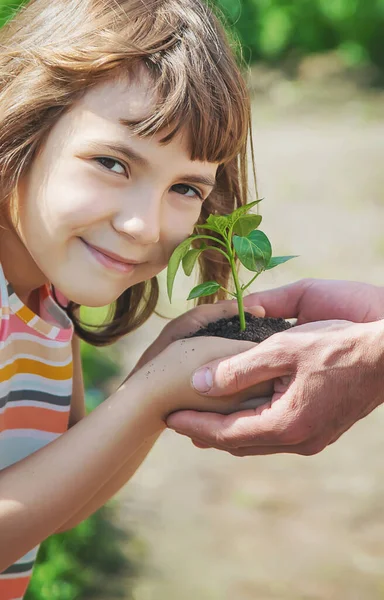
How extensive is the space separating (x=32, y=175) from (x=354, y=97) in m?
6.98

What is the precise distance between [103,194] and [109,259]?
0.15 metres

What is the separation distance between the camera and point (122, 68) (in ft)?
5.90

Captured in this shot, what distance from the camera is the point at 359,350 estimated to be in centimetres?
195

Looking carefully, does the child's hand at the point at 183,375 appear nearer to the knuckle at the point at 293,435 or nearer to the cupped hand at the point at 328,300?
the knuckle at the point at 293,435

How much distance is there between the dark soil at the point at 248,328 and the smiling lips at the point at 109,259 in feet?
0.88

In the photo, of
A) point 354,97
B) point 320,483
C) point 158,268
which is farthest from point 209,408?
point 354,97

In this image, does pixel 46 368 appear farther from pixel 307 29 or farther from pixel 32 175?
pixel 307 29

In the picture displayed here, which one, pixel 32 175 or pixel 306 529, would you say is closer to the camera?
pixel 32 175

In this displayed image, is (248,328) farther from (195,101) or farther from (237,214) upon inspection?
(195,101)

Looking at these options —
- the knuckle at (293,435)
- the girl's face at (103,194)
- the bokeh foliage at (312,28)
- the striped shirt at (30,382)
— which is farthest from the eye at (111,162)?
the bokeh foliage at (312,28)

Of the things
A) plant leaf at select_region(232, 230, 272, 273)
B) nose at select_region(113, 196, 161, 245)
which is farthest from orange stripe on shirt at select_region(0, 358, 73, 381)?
plant leaf at select_region(232, 230, 272, 273)

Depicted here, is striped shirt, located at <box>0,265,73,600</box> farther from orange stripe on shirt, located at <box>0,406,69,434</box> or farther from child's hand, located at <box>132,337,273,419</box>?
child's hand, located at <box>132,337,273,419</box>

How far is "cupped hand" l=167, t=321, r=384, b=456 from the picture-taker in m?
1.86

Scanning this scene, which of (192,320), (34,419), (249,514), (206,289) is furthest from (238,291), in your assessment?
(249,514)
